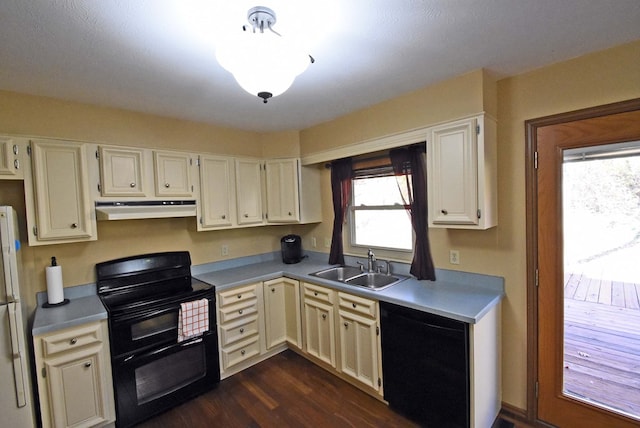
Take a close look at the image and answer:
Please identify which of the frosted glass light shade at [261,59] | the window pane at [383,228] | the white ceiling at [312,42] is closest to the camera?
the frosted glass light shade at [261,59]

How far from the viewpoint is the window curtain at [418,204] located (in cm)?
244

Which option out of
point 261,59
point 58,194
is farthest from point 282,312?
point 261,59

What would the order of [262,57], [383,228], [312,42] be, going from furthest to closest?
1. [383,228]
2. [312,42]
3. [262,57]

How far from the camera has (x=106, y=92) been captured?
81.9 inches

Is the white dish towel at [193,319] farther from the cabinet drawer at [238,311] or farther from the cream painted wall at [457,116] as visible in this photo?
the cream painted wall at [457,116]

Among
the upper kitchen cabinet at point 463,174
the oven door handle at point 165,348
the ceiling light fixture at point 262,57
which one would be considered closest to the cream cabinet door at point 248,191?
the oven door handle at point 165,348

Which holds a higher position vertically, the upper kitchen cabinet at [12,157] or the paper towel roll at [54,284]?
the upper kitchen cabinet at [12,157]

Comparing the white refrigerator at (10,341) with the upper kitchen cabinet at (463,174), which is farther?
the upper kitchen cabinet at (463,174)

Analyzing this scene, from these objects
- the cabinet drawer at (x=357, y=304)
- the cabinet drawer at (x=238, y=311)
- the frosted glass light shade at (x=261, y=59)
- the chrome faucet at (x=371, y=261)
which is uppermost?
the frosted glass light shade at (x=261, y=59)

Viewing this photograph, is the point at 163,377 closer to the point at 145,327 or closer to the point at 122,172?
the point at 145,327

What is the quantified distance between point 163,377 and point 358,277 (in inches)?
69.8

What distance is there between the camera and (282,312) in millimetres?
2994

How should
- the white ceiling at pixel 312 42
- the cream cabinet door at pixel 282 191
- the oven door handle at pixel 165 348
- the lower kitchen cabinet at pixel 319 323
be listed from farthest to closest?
the cream cabinet door at pixel 282 191, the lower kitchen cabinet at pixel 319 323, the oven door handle at pixel 165 348, the white ceiling at pixel 312 42

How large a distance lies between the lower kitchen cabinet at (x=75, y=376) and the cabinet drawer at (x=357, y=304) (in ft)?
5.61
